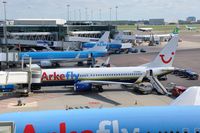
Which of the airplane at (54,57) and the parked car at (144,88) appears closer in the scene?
the parked car at (144,88)

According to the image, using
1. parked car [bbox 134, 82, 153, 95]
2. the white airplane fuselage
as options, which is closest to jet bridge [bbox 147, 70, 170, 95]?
parked car [bbox 134, 82, 153, 95]

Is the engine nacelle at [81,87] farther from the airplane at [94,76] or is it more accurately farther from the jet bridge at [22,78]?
the jet bridge at [22,78]

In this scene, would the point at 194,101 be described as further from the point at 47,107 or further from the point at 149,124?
the point at 47,107

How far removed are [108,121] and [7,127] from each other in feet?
17.8

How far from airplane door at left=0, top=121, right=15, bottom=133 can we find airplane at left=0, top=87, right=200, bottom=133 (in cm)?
117

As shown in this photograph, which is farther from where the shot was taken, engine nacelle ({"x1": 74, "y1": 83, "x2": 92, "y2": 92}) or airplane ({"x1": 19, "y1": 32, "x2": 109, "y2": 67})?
airplane ({"x1": 19, "y1": 32, "x2": 109, "y2": 67})

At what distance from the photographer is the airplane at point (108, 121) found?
1855 centimetres

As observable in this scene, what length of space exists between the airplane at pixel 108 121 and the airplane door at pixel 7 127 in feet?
3.85

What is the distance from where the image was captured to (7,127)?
1698 cm

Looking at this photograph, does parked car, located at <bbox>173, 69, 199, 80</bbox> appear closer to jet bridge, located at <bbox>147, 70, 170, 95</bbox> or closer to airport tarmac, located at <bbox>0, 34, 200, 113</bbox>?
airport tarmac, located at <bbox>0, 34, 200, 113</bbox>

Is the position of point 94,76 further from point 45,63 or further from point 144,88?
point 45,63

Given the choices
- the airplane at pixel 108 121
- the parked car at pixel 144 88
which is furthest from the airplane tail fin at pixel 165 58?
the airplane at pixel 108 121

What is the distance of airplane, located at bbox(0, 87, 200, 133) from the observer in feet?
60.8

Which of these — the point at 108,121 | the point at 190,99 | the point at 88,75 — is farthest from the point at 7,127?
the point at 88,75
